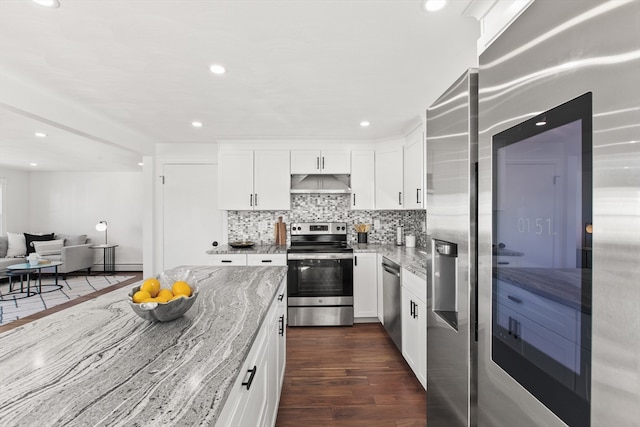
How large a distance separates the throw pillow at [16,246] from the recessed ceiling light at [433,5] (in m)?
8.64

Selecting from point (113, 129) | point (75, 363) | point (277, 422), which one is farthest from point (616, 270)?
point (113, 129)

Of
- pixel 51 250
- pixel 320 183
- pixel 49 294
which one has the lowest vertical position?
pixel 49 294

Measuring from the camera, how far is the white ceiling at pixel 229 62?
1.61 m

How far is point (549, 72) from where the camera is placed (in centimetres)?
72

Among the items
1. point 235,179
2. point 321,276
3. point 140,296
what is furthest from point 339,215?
point 140,296

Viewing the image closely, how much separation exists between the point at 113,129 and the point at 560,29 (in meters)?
4.26

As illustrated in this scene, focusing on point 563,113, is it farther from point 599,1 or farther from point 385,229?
point 385,229

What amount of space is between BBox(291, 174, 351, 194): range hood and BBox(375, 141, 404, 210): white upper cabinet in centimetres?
44

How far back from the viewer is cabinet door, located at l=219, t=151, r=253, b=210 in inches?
166

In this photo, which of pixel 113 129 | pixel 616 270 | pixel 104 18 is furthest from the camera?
pixel 113 129

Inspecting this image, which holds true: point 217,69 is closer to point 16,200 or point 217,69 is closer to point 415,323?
point 415,323

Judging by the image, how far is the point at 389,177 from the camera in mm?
4082

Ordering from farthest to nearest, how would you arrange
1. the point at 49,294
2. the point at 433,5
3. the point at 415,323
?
the point at 49,294
the point at 415,323
the point at 433,5

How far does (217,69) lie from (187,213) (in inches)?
115
